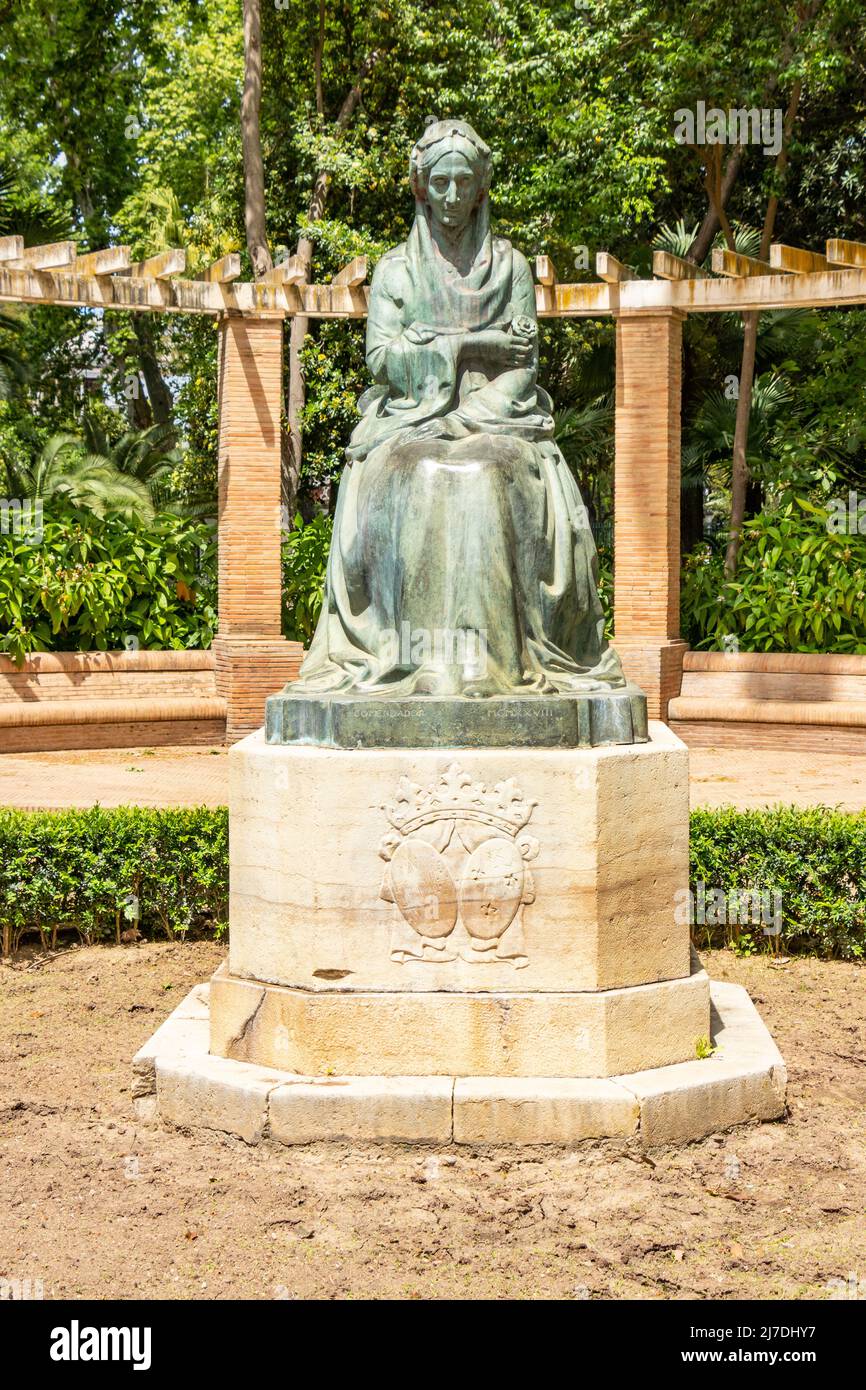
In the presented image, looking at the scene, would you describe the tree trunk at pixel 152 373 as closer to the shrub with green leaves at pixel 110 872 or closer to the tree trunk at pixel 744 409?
the tree trunk at pixel 744 409

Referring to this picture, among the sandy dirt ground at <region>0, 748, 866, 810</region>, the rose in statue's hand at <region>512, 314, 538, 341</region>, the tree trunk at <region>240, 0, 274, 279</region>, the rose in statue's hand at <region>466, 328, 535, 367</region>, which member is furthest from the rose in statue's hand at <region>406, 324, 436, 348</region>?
the tree trunk at <region>240, 0, 274, 279</region>

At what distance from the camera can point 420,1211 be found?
401 cm

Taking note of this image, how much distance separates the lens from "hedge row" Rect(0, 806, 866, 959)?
267 inches

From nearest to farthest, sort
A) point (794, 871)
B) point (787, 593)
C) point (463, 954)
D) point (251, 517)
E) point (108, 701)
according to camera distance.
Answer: point (463, 954) < point (794, 871) < point (251, 517) < point (108, 701) < point (787, 593)

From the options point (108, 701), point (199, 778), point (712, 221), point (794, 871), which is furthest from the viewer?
point (712, 221)

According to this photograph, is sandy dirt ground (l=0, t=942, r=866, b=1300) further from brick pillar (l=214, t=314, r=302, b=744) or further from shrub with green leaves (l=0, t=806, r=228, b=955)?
brick pillar (l=214, t=314, r=302, b=744)

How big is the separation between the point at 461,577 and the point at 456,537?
13cm

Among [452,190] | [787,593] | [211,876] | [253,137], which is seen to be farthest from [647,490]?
[452,190]

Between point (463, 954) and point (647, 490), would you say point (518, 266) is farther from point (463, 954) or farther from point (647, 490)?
point (647, 490)

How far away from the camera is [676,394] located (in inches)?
523

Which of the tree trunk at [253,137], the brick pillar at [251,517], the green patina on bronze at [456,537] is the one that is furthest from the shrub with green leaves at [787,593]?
the green patina on bronze at [456,537]

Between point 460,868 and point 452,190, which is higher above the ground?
point 452,190

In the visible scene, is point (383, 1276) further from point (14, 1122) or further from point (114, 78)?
point (114, 78)

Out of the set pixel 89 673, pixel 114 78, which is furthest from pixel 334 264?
pixel 89 673
